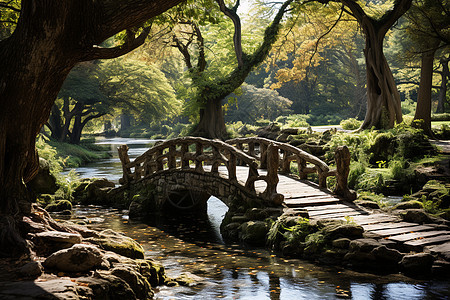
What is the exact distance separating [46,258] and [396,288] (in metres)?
5.24

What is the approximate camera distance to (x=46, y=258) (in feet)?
21.2

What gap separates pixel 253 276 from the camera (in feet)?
27.4

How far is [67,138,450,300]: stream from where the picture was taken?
724cm

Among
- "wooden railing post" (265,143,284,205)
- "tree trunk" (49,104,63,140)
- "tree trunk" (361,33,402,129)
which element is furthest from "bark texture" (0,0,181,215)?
"tree trunk" (49,104,63,140)

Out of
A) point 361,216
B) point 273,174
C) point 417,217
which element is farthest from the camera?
point 273,174

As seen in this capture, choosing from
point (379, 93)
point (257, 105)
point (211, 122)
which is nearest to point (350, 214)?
point (379, 93)

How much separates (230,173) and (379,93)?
12.1 m

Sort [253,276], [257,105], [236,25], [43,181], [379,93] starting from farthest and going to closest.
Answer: [257,105] → [236,25] → [379,93] → [43,181] → [253,276]

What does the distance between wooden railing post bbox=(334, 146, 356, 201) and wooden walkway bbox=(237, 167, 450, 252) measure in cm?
25

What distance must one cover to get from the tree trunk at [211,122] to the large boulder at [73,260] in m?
24.9

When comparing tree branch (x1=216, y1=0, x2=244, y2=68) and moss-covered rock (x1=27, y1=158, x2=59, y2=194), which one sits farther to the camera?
tree branch (x1=216, y1=0, x2=244, y2=68)

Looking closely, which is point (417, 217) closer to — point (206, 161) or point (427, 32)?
point (206, 161)

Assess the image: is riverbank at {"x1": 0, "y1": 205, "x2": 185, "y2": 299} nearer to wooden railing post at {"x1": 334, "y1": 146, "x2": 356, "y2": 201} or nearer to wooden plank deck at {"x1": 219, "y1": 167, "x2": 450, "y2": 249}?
wooden plank deck at {"x1": 219, "y1": 167, "x2": 450, "y2": 249}

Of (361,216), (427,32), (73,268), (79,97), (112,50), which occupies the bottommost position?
(361,216)
